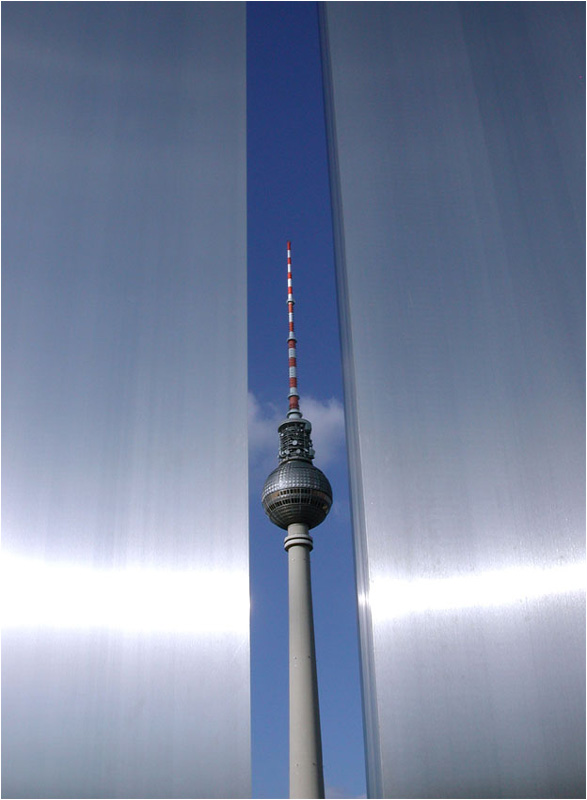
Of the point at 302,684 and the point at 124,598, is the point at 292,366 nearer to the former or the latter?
the point at 302,684

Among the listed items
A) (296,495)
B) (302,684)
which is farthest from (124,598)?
(296,495)

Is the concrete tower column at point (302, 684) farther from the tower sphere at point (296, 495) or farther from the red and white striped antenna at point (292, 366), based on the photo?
the red and white striped antenna at point (292, 366)

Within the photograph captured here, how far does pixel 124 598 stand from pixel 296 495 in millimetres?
23948

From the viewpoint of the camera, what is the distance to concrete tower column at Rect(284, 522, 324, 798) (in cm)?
2217

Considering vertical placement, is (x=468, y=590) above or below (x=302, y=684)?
below

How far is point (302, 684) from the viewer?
937 inches

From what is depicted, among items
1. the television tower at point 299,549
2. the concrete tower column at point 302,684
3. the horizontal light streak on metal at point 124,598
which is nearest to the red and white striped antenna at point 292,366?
the television tower at point 299,549

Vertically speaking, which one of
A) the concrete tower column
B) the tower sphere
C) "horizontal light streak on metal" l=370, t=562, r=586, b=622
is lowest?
"horizontal light streak on metal" l=370, t=562, r=586, b=622

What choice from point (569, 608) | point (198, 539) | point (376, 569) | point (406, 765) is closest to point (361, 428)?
point (376, 569)

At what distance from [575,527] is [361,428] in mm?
1095

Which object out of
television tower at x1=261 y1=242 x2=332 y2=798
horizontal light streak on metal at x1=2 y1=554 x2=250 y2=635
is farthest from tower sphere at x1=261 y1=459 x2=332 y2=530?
horizontal light streak on metal at x1=2 y1=554 x2=250 y2=635

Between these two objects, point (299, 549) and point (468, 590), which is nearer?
point (468, 590)

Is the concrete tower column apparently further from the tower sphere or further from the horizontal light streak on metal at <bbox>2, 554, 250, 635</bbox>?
the horizontal light streak on metal at <bbox>2, 554, 250, 635</bbox>

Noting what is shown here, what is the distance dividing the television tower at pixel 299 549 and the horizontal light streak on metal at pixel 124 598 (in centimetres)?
1914
